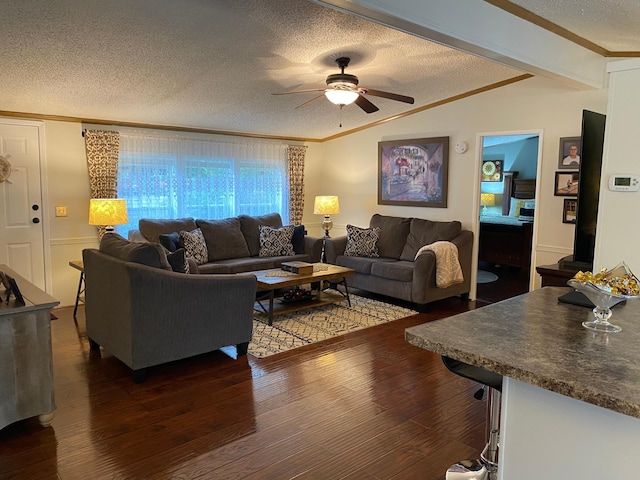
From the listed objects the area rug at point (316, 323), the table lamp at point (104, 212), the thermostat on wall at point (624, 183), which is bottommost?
the area rug at point (316, 323)

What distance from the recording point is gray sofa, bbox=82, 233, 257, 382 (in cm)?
314

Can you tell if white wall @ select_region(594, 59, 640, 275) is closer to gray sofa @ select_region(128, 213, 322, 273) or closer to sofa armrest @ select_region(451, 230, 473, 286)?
sofa armrest @ select_region(451, 230, 473, 286)

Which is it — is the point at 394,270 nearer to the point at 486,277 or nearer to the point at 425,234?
the point at 425,234

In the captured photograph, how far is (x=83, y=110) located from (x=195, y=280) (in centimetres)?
271

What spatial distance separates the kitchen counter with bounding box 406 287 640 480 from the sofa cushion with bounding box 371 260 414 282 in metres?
3.38

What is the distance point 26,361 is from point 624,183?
3.82m

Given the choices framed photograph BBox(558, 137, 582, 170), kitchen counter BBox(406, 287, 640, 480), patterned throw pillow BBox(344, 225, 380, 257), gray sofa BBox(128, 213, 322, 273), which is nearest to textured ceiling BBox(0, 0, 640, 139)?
framed photograph BBox(558, 137, 582, 170)

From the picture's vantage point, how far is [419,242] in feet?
18.8

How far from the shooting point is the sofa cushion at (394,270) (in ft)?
16.7

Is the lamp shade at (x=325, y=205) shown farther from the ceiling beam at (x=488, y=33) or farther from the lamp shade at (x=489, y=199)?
the lamp shade at (x=489, y=199)

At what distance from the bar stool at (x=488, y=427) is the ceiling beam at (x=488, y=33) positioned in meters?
1.80

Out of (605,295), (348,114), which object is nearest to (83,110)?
(348,114)

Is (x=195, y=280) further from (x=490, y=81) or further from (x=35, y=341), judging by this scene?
(x=490, y=81)

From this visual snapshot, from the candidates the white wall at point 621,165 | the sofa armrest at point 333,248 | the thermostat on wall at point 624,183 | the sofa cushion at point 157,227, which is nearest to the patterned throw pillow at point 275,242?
the sofa armrest at point 333,248
